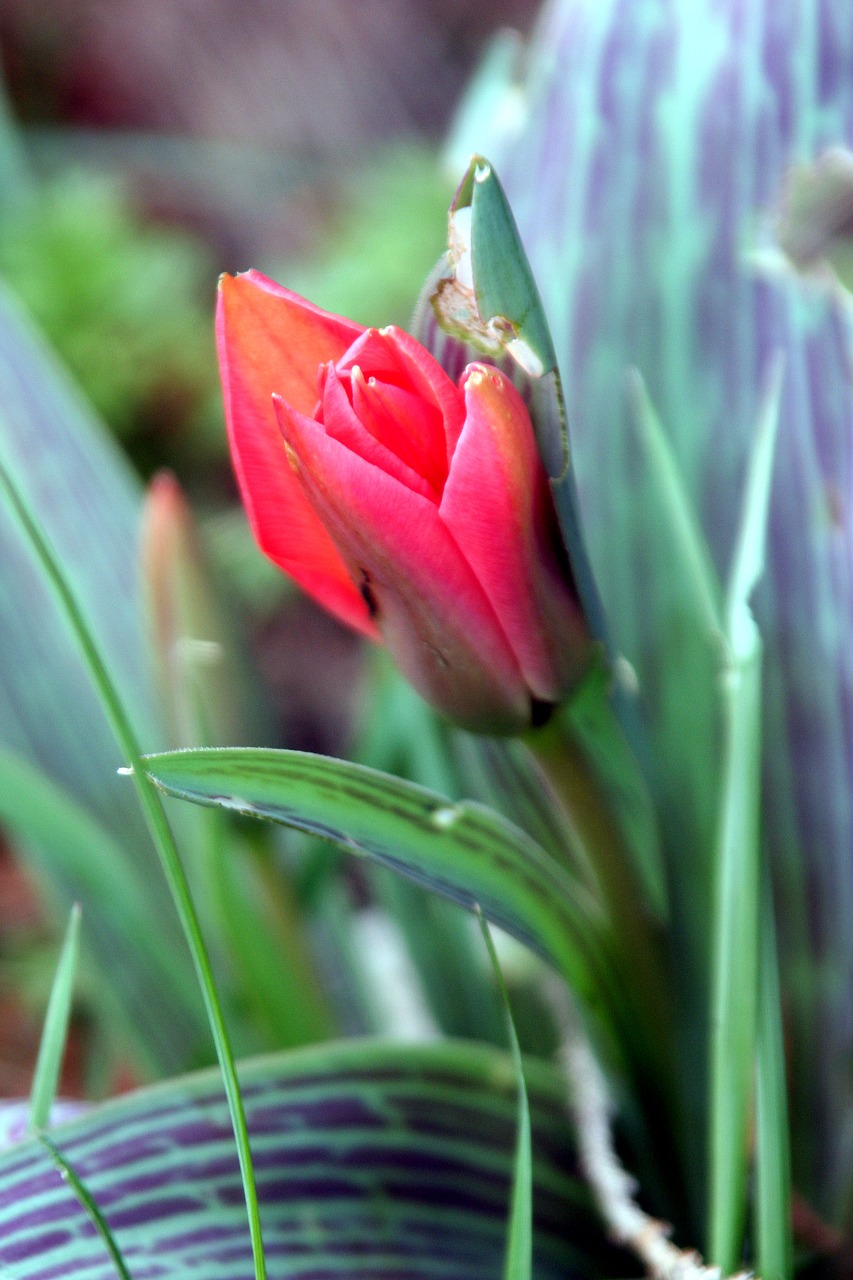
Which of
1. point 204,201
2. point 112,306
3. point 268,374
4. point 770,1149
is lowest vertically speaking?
point 770,1149

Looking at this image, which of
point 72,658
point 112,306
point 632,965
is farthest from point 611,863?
point 112,306

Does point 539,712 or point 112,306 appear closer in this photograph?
point 539,712

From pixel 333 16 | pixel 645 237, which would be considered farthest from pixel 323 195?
pixel 645 237

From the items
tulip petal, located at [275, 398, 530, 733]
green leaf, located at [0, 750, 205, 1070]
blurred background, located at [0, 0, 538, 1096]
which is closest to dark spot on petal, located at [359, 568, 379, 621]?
tulip petal, located at [275, 398, 530, 733]

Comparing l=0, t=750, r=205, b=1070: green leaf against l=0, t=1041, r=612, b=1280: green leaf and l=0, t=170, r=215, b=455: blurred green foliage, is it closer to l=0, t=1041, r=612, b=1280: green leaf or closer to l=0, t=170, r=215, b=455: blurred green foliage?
l=0, t=1041, r=612, b=1280: green leaf

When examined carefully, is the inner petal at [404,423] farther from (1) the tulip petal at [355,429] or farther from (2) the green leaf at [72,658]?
(2) the green leaf at [72,658]

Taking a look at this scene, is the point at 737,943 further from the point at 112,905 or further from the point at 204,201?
the point at 204,201

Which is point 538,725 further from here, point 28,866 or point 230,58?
point 230,58
